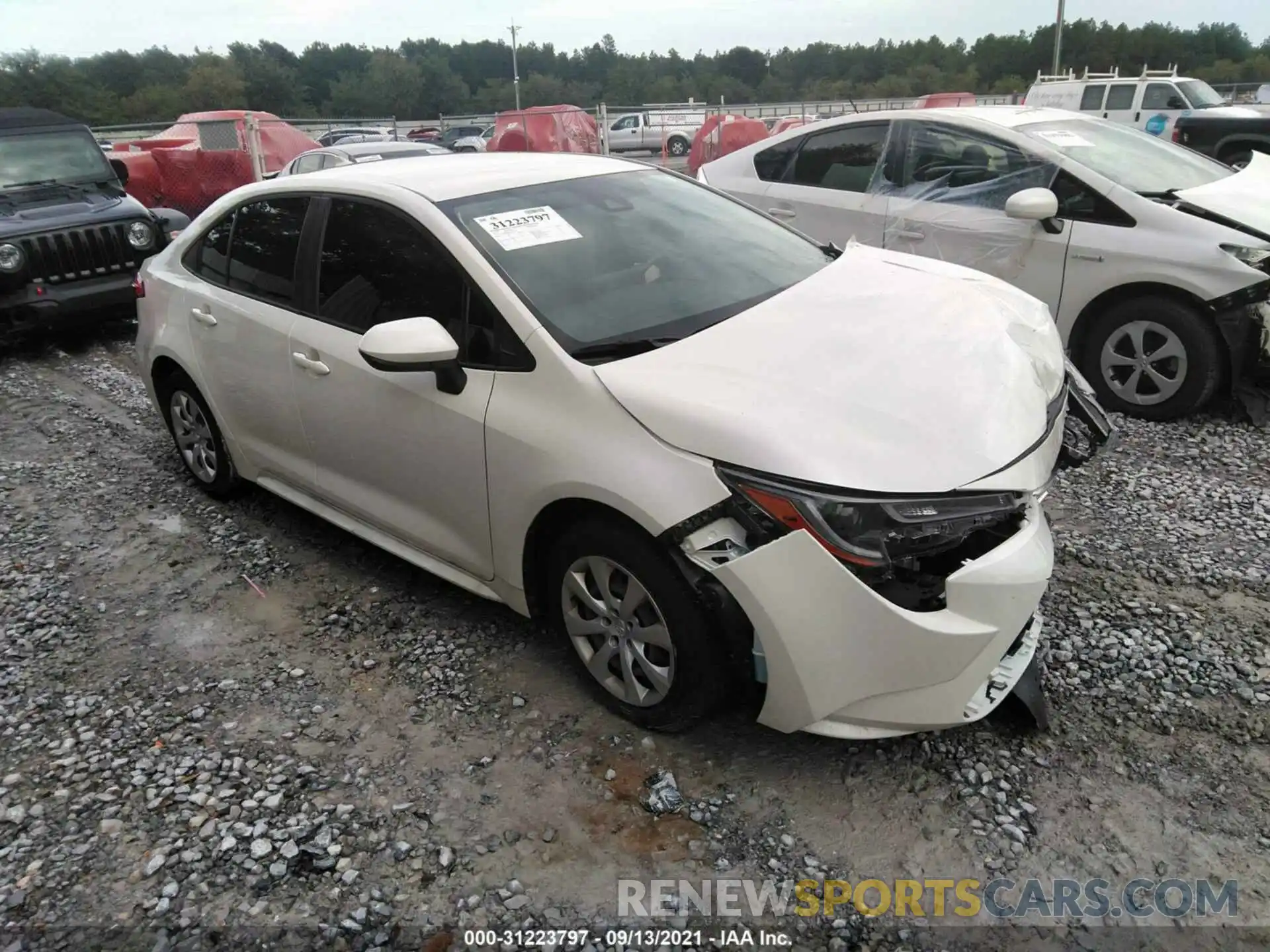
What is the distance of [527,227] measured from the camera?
10.5ft

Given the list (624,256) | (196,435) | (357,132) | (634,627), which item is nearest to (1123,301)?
(624,256)

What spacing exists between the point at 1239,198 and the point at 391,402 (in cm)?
512

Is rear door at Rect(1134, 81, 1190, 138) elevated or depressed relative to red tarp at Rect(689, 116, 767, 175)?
elevated

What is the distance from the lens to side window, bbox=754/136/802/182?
6.48 m

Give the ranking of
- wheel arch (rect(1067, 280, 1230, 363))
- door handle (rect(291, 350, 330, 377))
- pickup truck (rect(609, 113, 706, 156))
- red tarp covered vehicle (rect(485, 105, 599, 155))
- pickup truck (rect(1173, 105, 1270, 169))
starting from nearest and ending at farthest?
1. door handle (rect(291, 350, 330, 377))
2. wheel arch (rect(1067, 280, 1230, 363))
3. pickup truck (rect(1173, 105, 1270, 169))
4. red tarp covered vehicle (rect(485, 105, 599, 155))
5. pickup truck (rect(609, 113, 706, 156))

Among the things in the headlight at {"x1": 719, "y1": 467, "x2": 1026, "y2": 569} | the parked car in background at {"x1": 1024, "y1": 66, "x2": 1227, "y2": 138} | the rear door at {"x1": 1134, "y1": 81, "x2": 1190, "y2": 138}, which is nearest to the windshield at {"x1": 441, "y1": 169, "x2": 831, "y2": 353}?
the headlight at {"x1": 719, "y1": 467, "x2": 1026, "y2": 569}

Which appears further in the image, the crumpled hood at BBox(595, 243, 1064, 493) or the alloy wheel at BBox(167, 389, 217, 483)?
the alloy wheel at BBox(167, 389, 217, 483)

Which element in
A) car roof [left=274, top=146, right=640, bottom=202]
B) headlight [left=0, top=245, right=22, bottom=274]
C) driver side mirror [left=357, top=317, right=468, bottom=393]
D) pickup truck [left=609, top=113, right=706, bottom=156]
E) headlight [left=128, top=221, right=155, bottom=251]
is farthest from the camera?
pickup truck [left=609, top=113, right=706, bottom=156]

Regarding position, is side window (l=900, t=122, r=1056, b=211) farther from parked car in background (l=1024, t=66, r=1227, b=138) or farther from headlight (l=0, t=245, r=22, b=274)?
parked car in background (l=1024, t=66, r=1227, b=138)

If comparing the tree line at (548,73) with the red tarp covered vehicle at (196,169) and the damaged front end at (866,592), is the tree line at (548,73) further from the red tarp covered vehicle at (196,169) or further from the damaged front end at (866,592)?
the damaged front end at (866,592)

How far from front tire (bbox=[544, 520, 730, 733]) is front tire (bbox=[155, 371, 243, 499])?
240 cm

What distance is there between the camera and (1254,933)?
83.7 inches

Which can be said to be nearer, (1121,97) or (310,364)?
(310,364)

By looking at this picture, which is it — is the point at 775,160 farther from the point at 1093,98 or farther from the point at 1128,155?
the point at 1093,98
